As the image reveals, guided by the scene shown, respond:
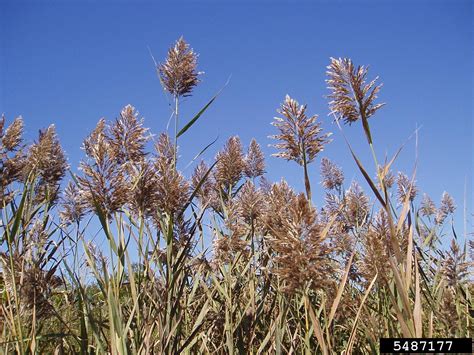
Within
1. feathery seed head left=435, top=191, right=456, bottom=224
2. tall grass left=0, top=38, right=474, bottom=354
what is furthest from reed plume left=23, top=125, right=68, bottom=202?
feathery seed head left=435, top=191, right=456, bottom=224

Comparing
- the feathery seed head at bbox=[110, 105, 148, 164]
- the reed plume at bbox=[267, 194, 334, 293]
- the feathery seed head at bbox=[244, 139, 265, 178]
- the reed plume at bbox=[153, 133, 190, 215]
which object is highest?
the feathery seed head at bbox=[244, 139, 265, 178]

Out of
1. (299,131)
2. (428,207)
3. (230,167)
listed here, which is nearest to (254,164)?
(230,167)

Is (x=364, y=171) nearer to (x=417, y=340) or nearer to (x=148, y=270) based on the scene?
(x=417, y=340)

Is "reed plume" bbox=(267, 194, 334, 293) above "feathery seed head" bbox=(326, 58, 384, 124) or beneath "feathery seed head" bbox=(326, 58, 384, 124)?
beneath

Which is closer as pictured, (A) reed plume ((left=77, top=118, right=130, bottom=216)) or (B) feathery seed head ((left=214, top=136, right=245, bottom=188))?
(A) reed plume ((left=77, top=118, right=130, bottom=216))

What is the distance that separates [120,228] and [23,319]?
69 cm

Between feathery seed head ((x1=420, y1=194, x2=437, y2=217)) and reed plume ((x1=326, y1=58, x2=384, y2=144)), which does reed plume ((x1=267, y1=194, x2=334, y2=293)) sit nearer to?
reed plume ((x1=326, y1=58, x2=384, y2=144))

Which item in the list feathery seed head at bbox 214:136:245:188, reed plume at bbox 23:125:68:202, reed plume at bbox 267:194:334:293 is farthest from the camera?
feathery seed head at bbox 214:136:245:188

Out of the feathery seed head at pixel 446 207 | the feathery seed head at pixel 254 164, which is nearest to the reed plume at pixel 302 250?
the feathery seed head at pixel 254 164

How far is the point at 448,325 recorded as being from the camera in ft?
5.62

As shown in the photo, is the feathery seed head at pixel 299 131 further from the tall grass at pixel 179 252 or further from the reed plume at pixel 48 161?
the reed plume at pixel 48 161

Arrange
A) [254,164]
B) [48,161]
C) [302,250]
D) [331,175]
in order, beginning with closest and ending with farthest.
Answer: [302,250] → [48,161] → [254,164] → [331,175]

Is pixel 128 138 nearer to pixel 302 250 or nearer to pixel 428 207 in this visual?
pixel 302 250

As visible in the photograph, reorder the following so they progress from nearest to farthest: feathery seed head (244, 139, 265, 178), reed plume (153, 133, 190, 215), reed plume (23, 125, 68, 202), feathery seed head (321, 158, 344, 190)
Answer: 1. reed plume (153, 133, 190, 215)
2. reed plume (23, 125, 68, 202)
3. feathery seed head (244, 139, 265, 178)
4. feathery seed head (321, 158, 344, 190)
